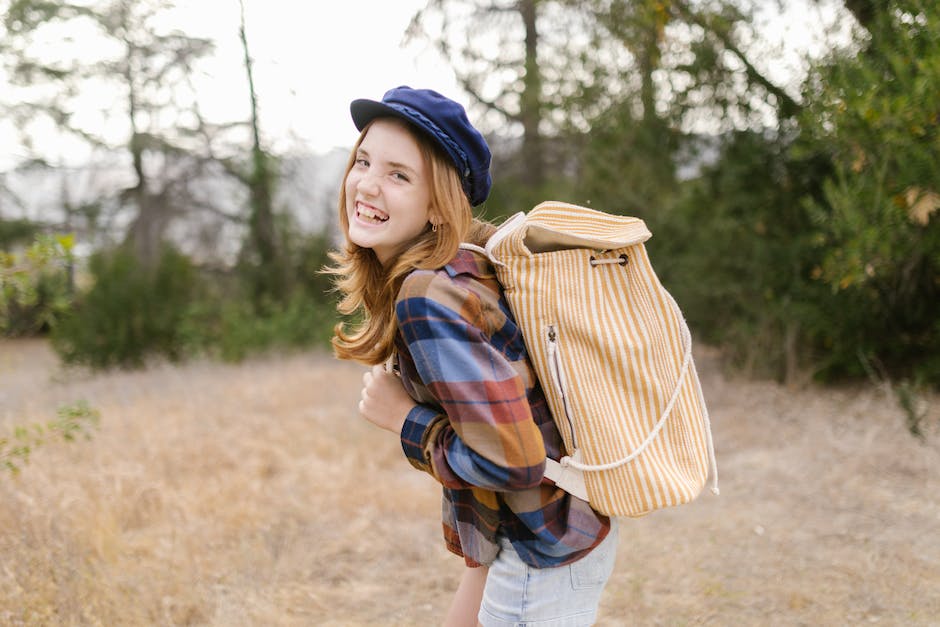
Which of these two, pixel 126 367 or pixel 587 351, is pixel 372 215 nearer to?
pixel 587 351

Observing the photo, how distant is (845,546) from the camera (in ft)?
11.4

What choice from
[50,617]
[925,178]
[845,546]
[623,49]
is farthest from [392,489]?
[623,49]

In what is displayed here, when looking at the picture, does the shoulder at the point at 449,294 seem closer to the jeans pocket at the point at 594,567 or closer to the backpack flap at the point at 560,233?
the backpack flap at the point at 560,233

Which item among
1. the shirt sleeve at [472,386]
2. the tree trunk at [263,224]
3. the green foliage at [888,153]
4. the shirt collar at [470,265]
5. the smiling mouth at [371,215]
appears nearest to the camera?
the shirt sleeve at [472,386]

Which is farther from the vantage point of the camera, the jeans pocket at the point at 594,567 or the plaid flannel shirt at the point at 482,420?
the jeans pocket at the point at 594,567

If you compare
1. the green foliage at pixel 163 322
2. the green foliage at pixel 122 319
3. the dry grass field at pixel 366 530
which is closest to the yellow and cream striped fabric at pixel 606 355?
the dry grass field at pixel 366 530

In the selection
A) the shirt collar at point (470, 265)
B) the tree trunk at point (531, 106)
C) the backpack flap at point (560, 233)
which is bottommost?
the shirt collar at point (470, 265)

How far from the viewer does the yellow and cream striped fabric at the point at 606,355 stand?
1331mm

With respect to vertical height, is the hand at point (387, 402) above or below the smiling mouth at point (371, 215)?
below

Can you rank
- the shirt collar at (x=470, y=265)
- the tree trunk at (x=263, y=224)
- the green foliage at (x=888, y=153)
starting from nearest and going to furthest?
1. the shirt collar at (x=470, y=265)
2. the green foliage at (x=888, y=153)
3. the tree trunk at (x=263, y=224)

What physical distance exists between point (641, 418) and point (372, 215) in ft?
2.19

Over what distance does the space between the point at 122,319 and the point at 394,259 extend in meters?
10.7

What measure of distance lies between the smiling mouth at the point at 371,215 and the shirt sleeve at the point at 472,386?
0.25m

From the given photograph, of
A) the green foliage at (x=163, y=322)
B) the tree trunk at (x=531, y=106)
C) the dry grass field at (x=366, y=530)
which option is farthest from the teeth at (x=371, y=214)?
the green foliage at (x=163, y=322)
